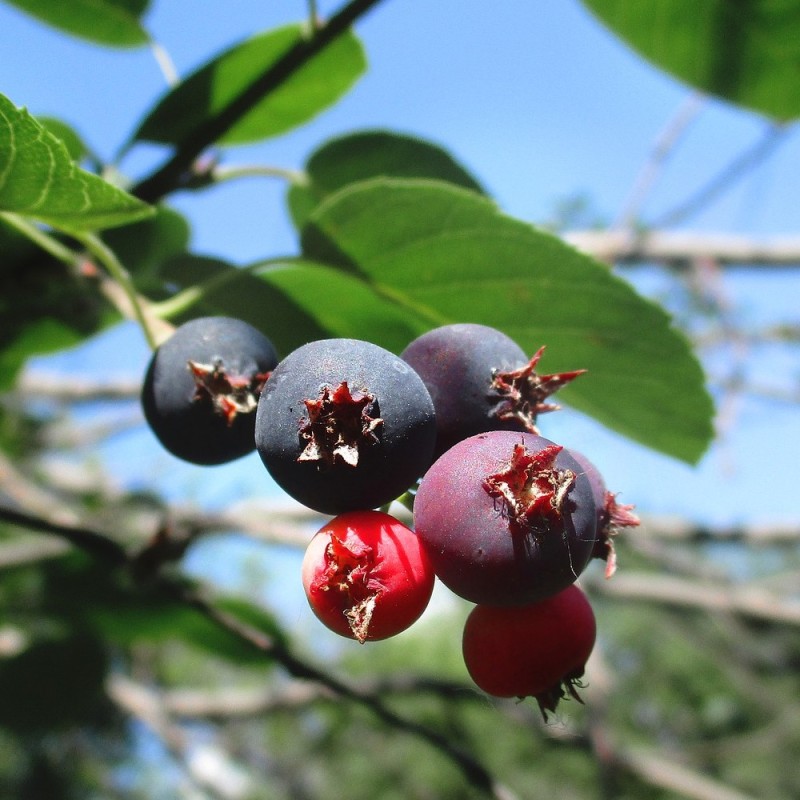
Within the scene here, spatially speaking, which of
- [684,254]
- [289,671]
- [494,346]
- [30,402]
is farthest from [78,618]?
[684,254]

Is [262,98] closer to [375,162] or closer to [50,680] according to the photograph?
[375,162]

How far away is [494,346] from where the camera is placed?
997 mm

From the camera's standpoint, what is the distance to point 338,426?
2.69 ft

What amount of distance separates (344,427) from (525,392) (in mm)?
275

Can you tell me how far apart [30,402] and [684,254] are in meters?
4.69

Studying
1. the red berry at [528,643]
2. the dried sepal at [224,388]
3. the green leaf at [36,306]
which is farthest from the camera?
the green leaf at [36,306]

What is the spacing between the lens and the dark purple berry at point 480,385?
965mm

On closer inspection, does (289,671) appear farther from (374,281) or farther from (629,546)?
(629,546)

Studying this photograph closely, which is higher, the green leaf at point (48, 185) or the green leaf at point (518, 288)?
the green leaf at point (48, 185)

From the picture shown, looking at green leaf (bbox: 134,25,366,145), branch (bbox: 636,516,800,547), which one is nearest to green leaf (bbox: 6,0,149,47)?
green leaf (bbox: 134,25,366,145)

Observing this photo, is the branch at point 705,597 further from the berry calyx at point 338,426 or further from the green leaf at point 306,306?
the berry calyx at point 338,426

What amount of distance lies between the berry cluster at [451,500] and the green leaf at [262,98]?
98cm

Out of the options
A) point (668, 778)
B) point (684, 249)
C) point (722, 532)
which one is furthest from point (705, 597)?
point (684, 249)

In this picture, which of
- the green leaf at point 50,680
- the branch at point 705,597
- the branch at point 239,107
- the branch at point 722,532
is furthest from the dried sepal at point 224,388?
the branch at point 722,532
